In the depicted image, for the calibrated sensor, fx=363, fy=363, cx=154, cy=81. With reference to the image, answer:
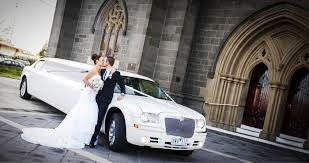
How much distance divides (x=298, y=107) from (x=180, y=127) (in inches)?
Result: 294

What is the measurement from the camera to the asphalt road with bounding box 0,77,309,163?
5.32 meters

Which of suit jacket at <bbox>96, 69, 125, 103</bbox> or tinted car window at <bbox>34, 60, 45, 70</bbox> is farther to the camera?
tinted car window at <bbox>34, 60, 45, 70</bbox>

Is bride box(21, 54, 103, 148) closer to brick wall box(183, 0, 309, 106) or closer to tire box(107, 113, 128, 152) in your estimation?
tire box(107, 113, 128, 152)

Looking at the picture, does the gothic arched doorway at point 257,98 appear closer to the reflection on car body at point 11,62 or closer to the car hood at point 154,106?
the car hood at point 154,106

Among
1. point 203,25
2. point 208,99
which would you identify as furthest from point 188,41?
point 208,99

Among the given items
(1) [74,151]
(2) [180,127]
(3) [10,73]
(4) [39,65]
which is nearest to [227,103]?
(4) [39,65]

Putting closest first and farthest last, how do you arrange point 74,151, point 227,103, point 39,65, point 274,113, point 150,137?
point 74,151
point 150,137
point 39,65
point 274,113
point 227,103

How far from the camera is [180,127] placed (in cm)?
640

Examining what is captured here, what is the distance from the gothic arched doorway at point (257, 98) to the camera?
13.1m

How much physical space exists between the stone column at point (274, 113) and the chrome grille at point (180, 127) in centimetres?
645

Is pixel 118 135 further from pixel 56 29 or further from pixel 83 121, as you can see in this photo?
pixel 56 29

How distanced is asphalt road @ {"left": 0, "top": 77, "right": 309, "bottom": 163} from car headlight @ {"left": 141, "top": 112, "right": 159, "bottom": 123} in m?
0.68

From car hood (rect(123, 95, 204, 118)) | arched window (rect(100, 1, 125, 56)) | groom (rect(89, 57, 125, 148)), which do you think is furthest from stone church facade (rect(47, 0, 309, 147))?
groom (rect(89, 57, 125, 148))

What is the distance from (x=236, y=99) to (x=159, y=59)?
10.8 ft
